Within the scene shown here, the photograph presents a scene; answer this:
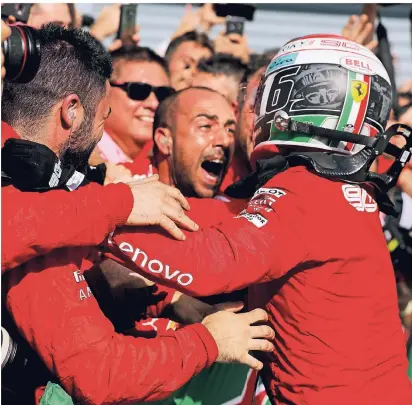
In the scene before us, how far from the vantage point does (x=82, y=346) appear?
258 centimetres

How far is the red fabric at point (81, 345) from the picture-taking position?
8.48ft

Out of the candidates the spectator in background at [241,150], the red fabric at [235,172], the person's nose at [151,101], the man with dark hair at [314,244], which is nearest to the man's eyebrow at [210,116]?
the spectator in background at [241,150]

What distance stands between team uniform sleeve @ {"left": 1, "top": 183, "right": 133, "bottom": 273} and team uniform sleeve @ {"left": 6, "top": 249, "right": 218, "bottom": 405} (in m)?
0.18

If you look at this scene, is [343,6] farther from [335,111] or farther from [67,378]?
[67,378]

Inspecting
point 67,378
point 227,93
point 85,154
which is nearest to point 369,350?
point 67,378

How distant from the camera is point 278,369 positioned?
310cm

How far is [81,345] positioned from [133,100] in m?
3.85

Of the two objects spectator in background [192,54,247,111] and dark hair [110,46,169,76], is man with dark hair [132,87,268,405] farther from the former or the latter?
spectator in background [192,54,247,111]

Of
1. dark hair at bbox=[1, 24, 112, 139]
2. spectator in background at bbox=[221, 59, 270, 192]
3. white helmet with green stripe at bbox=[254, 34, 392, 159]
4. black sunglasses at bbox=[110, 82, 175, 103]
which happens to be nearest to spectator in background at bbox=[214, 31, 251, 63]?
black sunglasses at bbox=[110, 82, 175, 103]

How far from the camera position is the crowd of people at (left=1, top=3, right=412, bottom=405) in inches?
102

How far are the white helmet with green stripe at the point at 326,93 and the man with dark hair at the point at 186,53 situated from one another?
3991mm

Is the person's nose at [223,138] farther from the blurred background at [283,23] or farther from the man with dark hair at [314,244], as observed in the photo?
the blurred background at [283,23]

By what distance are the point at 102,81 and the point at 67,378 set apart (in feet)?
3.93

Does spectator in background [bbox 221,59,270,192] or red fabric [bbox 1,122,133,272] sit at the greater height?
red fabric [bbox 1,122,133,272]
